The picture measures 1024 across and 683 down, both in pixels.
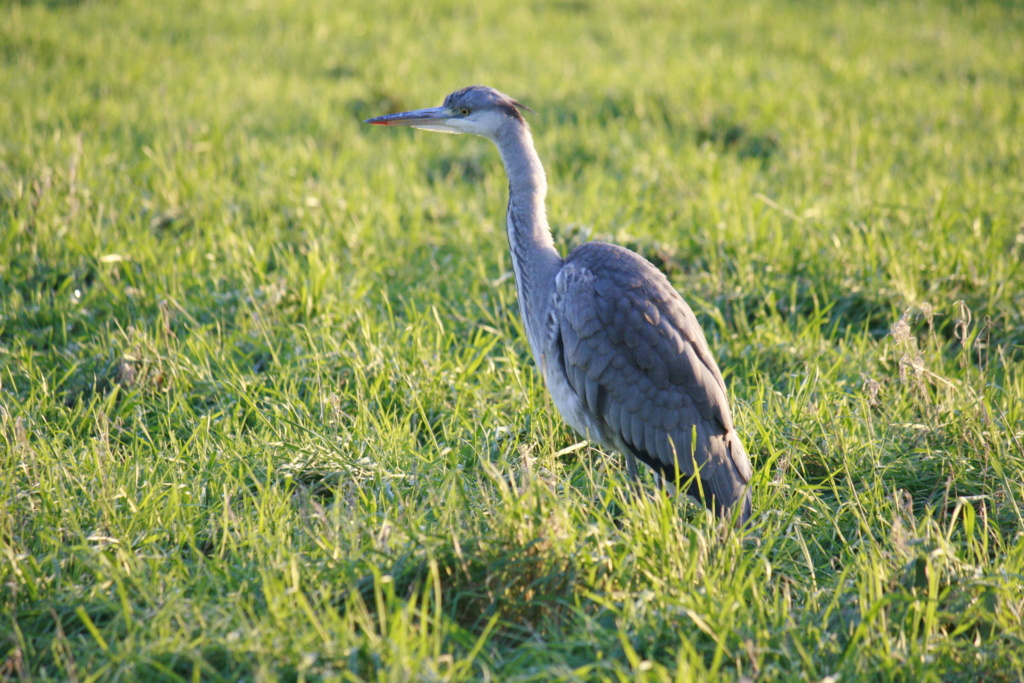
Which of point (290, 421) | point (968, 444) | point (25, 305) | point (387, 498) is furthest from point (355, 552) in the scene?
point (25, 305)

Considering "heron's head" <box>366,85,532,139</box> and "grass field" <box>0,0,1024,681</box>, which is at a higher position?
"heron's head" <box>366,85,532,139</box>

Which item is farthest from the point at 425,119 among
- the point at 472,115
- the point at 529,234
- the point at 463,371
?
the point at 463,371

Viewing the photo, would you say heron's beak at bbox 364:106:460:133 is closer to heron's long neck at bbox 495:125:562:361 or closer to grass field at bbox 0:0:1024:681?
heron's long neck at bbox 495:125:562:361

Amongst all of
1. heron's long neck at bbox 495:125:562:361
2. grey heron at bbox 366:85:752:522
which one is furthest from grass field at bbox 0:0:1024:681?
heron's long neck at bbox 495:125:562:361

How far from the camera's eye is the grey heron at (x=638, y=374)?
10.2 ft

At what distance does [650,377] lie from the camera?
321cm

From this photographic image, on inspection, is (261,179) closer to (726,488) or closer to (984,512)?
(726,488)

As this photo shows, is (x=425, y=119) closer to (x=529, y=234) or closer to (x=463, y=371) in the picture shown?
(x=529, y=234)

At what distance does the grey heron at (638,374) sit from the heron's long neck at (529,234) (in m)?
0.04

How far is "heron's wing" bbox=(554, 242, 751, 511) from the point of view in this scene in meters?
3.12

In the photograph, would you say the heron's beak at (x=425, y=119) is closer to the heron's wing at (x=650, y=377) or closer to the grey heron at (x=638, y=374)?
the grey heron at (x=638, y=374)

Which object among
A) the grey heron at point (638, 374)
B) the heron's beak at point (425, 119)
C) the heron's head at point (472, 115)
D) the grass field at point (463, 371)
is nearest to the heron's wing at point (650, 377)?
the grey heron at point (638, 374)

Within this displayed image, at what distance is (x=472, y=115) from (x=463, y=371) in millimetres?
1196

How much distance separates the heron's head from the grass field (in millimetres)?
958
